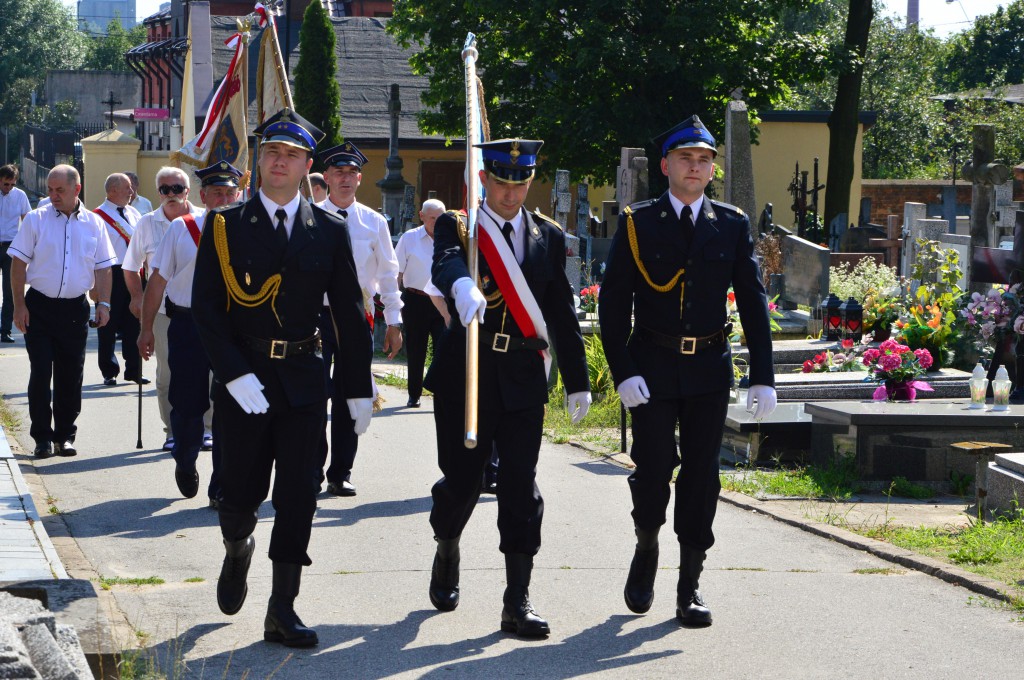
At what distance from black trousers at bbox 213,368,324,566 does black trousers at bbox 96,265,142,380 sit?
8111 mm

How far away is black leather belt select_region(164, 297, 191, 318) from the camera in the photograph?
862 centimetres

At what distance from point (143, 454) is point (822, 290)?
9428 millimetres

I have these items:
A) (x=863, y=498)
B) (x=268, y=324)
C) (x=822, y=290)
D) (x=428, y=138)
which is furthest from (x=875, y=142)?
(x=268, y=324)

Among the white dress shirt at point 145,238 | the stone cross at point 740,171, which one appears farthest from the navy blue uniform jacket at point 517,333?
the stone cross at point 740,171

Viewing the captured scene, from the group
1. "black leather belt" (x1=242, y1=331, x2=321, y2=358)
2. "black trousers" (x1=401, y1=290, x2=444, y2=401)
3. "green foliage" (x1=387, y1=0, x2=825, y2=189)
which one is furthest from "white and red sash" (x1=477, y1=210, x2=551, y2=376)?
"green foliage" (x1=387, y1=0, x2=825, y2=189)

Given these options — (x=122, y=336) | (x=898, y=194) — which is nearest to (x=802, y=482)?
(x=122, y=336)

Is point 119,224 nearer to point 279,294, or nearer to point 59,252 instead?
point 59,252

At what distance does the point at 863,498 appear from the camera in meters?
9.05

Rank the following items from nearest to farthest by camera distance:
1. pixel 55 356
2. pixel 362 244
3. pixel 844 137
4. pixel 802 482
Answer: pixel 362 244
pixel 802 482
pixel 55 356
pixel 844 137

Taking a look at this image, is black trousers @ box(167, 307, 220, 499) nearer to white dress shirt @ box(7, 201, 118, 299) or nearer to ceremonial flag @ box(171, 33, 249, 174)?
white dress shirt @ box(7, 201, 118, 299)

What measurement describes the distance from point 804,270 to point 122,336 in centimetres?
826

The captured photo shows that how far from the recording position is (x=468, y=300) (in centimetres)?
553

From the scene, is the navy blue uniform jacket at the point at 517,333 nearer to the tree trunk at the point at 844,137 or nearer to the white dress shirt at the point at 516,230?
the white dress shirt at the point at 516,230

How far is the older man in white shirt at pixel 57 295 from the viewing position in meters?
9.97
